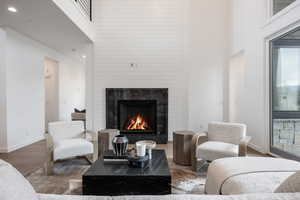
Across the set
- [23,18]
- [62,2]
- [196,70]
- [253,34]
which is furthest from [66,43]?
[253,34]

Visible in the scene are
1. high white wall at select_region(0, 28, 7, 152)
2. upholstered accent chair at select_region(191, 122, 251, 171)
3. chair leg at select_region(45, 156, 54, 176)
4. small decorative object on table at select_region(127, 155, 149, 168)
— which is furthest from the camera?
high white wall at select_region(0, 28, 7, 152)

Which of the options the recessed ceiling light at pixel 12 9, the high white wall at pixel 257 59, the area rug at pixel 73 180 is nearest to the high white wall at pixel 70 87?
the recessed ceiling light at pixel 12 9

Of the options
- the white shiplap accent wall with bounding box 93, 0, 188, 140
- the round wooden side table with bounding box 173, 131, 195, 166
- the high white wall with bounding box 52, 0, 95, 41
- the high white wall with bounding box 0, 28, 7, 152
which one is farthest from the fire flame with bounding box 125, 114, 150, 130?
the high white wall with bounding box 0, 28, 7, 152

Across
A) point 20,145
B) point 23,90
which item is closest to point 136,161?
point 20,145

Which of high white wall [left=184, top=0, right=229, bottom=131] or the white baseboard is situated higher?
high white wall [left=184, top=0, right=229, bottom=131]

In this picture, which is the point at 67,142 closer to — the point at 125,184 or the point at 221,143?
the point at 125,184

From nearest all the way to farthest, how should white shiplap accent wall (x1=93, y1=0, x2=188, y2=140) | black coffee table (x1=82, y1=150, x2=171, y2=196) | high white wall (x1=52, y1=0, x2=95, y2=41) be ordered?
black coffee table (x1=82, y1=150, x2=171, y2=196), high white wall (x1=52, y1=0, x2=95, y2=41), white shiplap accent wall (x1=93, y1=0, x2=188, y2=140)

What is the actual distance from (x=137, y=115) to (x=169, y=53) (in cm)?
188

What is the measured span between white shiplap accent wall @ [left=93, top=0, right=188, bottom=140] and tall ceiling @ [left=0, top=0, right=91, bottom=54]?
0.77 m

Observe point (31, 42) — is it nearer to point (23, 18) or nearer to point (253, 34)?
point (23, 18)

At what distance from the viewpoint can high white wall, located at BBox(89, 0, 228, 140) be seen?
18.1ft

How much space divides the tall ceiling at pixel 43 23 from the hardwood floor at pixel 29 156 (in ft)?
8.72

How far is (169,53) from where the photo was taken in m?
5.54

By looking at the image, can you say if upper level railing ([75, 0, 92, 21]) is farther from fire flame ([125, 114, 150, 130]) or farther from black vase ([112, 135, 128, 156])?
black vase ([112, 135, 128, 156])
